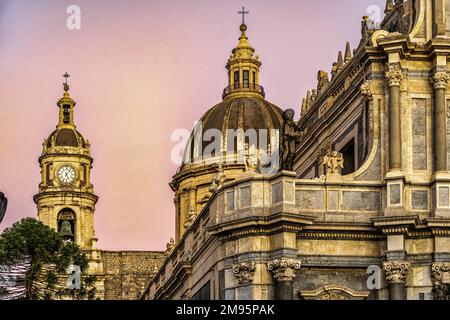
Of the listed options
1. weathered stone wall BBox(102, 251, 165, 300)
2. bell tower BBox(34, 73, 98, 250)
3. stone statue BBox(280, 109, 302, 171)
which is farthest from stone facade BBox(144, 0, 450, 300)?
weathered stone wall BBox(102, 251, 165, 300)

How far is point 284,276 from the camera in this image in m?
62.8

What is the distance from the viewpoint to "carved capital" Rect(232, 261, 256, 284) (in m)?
63.2

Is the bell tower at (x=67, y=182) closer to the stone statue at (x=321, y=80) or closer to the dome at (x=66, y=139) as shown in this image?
the dome at (x=66, y=139)

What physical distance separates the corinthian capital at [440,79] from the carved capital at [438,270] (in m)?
5.86

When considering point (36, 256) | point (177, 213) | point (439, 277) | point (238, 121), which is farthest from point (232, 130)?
point (439, 277)

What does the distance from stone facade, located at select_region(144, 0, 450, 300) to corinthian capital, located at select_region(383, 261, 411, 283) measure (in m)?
0.03

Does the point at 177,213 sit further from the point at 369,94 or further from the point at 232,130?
the point at 369,94

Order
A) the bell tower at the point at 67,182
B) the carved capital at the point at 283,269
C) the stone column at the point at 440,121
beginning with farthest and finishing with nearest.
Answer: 1. the bell tower at the point at 67,182
2. the stone column at the point at 440,121
3. the carved capital at the point at 283,269

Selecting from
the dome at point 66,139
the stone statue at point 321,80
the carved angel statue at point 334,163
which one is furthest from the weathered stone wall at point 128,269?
the carved angel statue at point 334,163

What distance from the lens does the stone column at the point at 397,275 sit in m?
63.2

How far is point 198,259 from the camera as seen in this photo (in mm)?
70188

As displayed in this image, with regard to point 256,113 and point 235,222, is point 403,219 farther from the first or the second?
point 256,113
